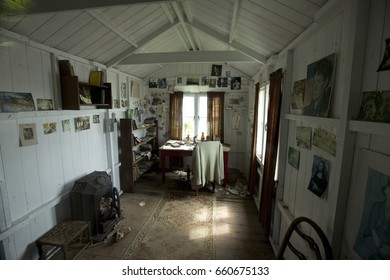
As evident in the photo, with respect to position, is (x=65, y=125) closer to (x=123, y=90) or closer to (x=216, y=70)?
(x=123, y=90)

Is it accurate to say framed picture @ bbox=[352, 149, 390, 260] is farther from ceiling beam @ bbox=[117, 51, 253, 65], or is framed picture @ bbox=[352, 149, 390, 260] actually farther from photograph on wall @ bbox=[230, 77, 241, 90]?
photograph on wall @ bbox=[230, 77, 241, 90]

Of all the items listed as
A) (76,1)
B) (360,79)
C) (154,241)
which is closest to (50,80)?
(76,1)

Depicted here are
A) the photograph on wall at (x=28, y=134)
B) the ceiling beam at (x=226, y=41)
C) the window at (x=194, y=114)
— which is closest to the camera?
the photograph on wall at (x=28, y=134)

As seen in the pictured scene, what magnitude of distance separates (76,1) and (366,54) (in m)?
1.70

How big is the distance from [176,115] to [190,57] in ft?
6.05

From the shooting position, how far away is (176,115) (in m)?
4.61

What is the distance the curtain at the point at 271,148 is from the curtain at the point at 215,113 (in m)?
2.22

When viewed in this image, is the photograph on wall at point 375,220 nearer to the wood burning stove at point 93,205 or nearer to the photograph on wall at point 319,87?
the photograph on wall at point 319,87

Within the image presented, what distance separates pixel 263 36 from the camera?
203 centimetres

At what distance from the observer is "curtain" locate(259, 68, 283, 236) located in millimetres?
2037

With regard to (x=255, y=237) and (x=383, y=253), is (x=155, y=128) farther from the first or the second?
(x=383, y=253)

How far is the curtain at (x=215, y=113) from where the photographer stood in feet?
14.7

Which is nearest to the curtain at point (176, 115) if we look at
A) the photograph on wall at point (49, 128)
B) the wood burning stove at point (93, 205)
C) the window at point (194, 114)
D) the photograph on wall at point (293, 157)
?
the window at point (194, 114)

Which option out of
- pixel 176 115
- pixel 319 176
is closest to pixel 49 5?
pixel 319 176
